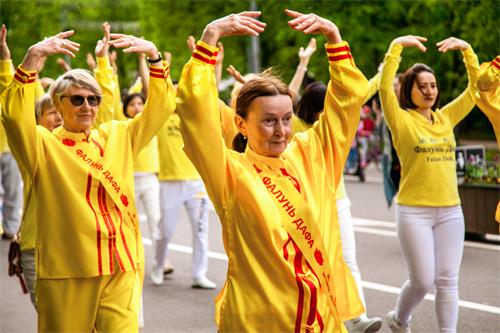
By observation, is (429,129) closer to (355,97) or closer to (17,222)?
(355,97)

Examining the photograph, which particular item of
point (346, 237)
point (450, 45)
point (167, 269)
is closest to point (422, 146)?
point (450, 45)

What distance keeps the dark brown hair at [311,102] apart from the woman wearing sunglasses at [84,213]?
7.95ft

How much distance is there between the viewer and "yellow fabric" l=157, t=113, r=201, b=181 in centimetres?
982

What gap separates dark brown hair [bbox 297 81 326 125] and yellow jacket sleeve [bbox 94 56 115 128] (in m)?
1.72

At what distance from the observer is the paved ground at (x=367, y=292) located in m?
8.00

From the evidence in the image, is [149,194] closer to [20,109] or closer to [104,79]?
[104,79]

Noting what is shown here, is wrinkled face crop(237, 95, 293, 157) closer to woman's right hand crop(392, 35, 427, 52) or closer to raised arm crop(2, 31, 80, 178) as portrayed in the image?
raised arm crop(2, 31, 80, 178)

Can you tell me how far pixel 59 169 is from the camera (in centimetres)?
527

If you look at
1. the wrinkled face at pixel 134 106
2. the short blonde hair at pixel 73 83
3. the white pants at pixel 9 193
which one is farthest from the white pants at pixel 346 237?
the white pants at pixel 9 193

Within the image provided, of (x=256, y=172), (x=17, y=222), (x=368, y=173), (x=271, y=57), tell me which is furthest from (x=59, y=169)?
(x=271, y=57)

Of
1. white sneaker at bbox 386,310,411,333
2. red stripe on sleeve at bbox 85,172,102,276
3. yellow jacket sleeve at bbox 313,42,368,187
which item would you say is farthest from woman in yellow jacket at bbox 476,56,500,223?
red stripe on sleeve at bbox 85,172,102,276

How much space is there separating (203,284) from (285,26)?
53.7ft

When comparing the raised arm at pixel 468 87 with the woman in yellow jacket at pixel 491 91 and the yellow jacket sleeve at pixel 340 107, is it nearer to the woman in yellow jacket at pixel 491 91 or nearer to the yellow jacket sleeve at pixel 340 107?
the woman in yellow jacket at pixel 491 91

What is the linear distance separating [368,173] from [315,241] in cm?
1858
